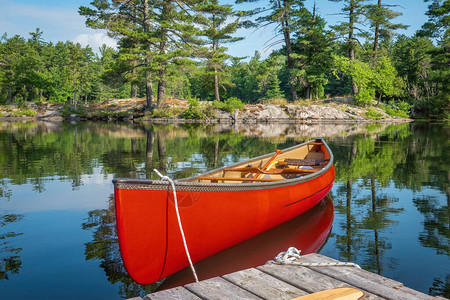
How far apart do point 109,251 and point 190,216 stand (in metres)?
1.58

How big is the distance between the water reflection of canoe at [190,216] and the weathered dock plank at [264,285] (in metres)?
0.94

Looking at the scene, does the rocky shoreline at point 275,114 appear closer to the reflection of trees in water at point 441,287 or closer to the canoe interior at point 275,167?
the canoe interior at point 275,167

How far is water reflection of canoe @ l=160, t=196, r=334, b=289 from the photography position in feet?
13.6

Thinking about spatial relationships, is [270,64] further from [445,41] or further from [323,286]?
[323,286]

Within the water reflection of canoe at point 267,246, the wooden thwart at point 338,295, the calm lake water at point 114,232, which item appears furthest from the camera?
the water reflection of canoe at point 267,246

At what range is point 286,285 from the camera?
2891 millimetres

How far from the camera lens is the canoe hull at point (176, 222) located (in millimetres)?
3377

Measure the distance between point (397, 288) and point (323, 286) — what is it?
0.59m

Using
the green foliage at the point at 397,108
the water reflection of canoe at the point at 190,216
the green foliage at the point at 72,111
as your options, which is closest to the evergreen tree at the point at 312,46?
the green foliage at the point at 397,108

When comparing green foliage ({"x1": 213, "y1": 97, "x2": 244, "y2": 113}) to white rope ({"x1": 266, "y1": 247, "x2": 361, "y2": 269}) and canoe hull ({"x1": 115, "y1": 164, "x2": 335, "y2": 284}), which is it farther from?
white rope ({"x1": 266, "y1": 247, "x2": 361, "y2": 269})

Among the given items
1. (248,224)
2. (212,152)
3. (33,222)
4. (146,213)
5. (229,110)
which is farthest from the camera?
(229,110)

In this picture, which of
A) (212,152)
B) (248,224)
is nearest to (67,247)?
(248,224)

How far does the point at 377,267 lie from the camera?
4.21m

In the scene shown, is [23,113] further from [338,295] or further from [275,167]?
[338,295]
